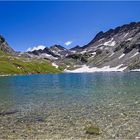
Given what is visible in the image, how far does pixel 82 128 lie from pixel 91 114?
25.3 ft

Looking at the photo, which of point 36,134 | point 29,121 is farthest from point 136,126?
point 29,121

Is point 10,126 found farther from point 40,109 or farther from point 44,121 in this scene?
point 40,109

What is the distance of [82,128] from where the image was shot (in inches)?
1308

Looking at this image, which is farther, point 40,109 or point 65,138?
point 40,109

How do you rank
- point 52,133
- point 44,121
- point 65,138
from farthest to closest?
point 44,121 < point 52,133 < point 65,138

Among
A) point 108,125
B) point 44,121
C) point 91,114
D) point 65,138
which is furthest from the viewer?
point 91,114

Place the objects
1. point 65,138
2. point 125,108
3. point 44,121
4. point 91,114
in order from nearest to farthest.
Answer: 1. point 65,138
2. point 44,121
3. point 91,114
4. point 125,108

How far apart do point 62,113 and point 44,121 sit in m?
5.34

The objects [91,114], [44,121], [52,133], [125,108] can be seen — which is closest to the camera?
[52,133]

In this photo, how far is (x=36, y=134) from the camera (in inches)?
1233

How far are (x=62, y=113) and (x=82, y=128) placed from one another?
30.9 ft

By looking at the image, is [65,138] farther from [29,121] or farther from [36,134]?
[29,121]

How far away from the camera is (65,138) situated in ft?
97.1

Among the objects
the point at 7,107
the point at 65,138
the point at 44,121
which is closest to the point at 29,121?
the point at 44,121
